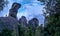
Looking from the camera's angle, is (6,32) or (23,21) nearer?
(6,32)

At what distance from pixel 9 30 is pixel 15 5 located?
2141 mm

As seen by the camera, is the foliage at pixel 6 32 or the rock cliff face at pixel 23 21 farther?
the rock cliff face at pixel 23 21

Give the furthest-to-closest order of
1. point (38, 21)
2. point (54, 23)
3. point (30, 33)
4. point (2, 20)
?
point (38, 21) < point (2, 20) < point (54, 23) < point (30, 33)

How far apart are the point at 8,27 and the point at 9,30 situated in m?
0.28

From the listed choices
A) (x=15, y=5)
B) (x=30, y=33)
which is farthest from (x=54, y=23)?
(x=15, y=5)

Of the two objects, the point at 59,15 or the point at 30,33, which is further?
the point at 59,15

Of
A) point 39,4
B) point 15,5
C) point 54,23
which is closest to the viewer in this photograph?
point 54,23

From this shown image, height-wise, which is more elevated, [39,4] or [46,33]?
[39,4]

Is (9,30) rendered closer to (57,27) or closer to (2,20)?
(2,20)

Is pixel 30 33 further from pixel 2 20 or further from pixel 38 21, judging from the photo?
pixel 38 21

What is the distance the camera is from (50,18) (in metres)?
7.18

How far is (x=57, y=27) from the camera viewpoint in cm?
675

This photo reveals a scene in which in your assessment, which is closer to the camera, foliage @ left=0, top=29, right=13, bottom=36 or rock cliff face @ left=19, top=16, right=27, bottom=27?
foliage @ left=0, top=29, right=13, bottom=36

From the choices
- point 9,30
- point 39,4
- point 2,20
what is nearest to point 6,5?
point 39,4
